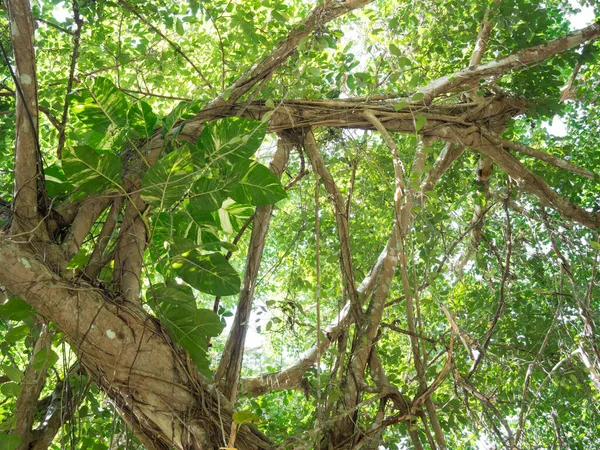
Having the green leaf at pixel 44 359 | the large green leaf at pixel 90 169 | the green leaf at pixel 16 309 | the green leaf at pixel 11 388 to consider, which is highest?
the large green leaf at pixel 90 169

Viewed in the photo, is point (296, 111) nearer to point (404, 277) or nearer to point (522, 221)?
point (404, 277)

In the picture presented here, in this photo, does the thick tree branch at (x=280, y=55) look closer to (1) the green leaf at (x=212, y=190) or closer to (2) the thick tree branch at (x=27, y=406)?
(1) the green leaf at (x=212, y=190)

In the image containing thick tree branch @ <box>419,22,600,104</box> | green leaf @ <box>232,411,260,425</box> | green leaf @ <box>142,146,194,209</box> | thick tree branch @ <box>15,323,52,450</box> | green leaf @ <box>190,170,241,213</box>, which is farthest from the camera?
thick tree branch @ <box>419,22,600,104</box>

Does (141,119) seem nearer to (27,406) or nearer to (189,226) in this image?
(189,226)

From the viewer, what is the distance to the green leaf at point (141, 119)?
1731 mm

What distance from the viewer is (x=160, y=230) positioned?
1.70m

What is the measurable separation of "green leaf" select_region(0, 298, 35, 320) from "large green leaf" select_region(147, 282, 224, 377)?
0.30 metres

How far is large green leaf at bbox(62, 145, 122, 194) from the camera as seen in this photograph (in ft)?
4.69

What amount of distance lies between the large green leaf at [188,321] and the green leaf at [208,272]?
14 centimetres

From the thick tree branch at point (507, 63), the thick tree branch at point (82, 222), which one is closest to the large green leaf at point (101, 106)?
the thick tree branch at point (82, 222)

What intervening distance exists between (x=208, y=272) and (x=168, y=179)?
33 centimetres

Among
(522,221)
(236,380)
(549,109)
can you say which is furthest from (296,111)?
(522,221)

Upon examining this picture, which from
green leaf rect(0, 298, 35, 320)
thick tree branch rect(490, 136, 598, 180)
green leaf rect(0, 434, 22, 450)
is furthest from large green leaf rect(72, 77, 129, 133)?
thick tree branch rect(490, 136, 598, 180)

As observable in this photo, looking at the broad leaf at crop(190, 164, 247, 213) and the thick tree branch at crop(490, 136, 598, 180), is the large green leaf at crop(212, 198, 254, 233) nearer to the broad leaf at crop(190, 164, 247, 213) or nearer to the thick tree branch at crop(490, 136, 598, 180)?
the broad leaf at crop(190, 164, 247, 213)
